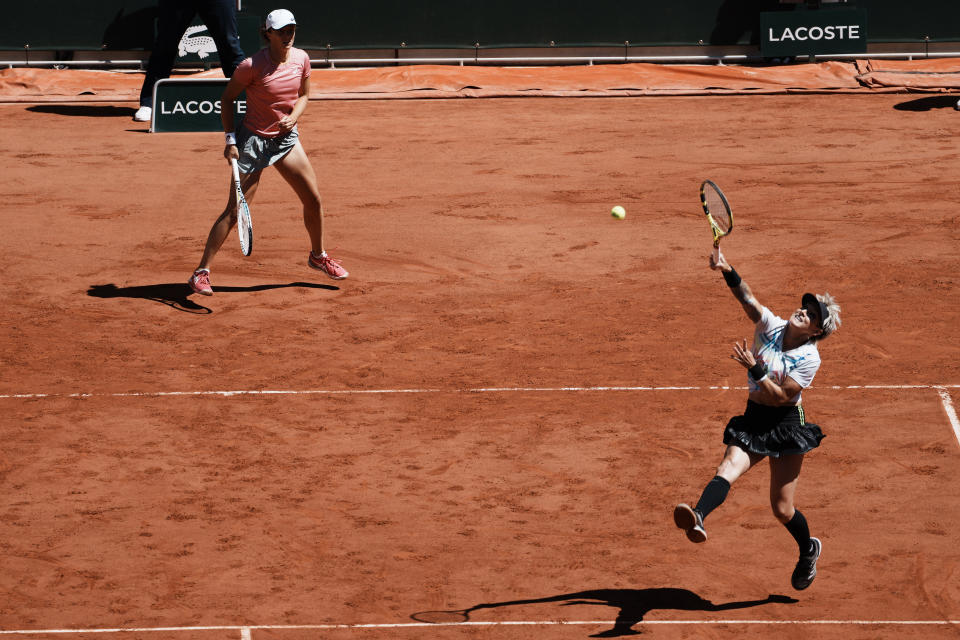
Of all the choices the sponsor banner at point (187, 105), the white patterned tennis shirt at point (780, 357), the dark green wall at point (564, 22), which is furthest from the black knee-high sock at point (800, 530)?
the dark green wall at point (564, 22)

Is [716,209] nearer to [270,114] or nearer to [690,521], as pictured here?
[690,521]

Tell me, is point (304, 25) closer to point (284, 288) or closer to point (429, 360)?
point (284, 288)

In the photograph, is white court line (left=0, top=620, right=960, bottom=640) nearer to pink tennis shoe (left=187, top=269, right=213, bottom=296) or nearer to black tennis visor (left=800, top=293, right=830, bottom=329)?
black tennis visor (left=800, top=293, right=830, bottom=329)

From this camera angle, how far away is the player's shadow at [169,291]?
12516 mm

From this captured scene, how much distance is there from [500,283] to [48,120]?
9.90 m

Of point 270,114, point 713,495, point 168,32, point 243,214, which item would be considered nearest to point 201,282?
point 243,214

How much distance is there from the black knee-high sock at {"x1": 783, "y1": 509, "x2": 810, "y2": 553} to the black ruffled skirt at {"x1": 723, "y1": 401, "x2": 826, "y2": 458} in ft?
1.12

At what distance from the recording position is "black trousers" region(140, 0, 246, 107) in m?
18.1

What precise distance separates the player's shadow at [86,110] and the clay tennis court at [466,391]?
1.97 metres

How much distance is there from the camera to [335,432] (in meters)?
9.64

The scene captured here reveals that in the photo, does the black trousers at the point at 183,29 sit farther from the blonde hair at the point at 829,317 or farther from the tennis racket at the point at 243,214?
the blonde hair at the point at 829,317

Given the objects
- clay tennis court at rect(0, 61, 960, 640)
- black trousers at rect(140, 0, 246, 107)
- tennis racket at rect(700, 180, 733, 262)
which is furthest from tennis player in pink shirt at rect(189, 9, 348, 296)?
black trousers at rect(140, 0, 246, 107)

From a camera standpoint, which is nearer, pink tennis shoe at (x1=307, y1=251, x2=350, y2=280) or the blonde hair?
the blonde hair

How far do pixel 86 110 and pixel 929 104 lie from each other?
502 inches
